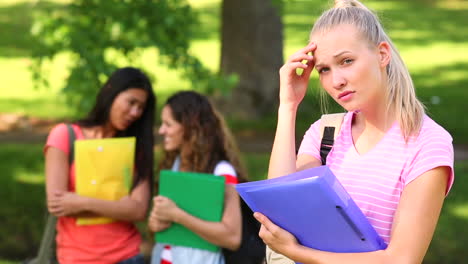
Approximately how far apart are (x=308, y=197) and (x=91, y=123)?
2.38m

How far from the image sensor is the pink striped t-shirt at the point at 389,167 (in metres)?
2.47

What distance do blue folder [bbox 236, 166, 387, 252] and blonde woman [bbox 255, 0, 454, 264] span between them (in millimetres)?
29

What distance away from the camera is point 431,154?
2455 millimetres

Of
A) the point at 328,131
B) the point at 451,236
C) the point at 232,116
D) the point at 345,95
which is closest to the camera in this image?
the point at 345,95

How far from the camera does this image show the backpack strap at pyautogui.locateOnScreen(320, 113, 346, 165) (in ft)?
8.95

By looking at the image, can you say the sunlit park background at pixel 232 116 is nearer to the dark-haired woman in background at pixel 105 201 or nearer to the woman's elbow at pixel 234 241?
the woman's elbow at pixel 234 241

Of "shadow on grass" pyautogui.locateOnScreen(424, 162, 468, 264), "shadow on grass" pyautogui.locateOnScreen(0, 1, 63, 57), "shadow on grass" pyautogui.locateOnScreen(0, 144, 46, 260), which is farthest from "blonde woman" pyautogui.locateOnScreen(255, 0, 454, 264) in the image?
"shadow on grass" pyautogui.locateOnScreen(0, 1, 63, 57)

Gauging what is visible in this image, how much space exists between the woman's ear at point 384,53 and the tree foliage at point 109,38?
4.77 metres

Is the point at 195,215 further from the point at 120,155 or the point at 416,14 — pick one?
the point at 416,14

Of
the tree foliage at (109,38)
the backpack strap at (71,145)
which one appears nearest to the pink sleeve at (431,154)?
the backpack strap at (71,145)

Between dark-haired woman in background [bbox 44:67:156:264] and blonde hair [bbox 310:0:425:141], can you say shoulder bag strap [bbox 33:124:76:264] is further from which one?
blonde hair [bbox 310:0:425:141]

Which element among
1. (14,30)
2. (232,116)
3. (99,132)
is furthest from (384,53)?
(14,30)

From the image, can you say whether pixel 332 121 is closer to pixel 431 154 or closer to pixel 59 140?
pixel 431 154

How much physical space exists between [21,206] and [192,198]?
447 cm
